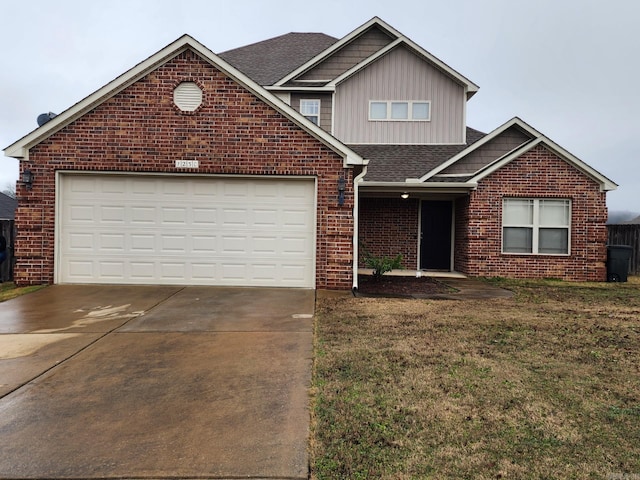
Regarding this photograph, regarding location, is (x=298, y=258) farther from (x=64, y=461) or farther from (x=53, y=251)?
(x=64, y=461)

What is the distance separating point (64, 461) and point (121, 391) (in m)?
1.04

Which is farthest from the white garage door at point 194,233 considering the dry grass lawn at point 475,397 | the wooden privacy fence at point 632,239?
the wooden privacy fence at point 632,239

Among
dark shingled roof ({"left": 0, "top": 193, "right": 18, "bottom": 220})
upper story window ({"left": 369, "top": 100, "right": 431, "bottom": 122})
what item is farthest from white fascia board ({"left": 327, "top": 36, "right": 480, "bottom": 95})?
Answer: dark shingled roof ({"left": 0, "top": 193, "right": 18, "bottom": 220})

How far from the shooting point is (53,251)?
868cm

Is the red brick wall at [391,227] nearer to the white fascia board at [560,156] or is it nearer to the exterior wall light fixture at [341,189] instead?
the white fascia board at [560,156]

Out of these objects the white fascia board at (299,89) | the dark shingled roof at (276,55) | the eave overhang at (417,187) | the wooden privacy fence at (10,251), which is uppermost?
the dark shingled roof at (276,55)

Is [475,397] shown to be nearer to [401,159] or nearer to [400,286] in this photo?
[400,286]

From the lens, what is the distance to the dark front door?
13.1 m

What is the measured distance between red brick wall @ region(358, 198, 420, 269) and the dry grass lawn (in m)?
6.63

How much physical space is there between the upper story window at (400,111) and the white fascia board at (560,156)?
12.0 feet

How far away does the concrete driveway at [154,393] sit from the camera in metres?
2.48

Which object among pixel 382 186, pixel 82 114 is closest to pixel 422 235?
pixel 382 186

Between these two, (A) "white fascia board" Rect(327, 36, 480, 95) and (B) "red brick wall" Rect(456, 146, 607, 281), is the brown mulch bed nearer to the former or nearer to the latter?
(B) "red brick wall" Rect(456, 146, 607, 281)

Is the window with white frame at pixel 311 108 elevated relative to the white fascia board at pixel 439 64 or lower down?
lower down
